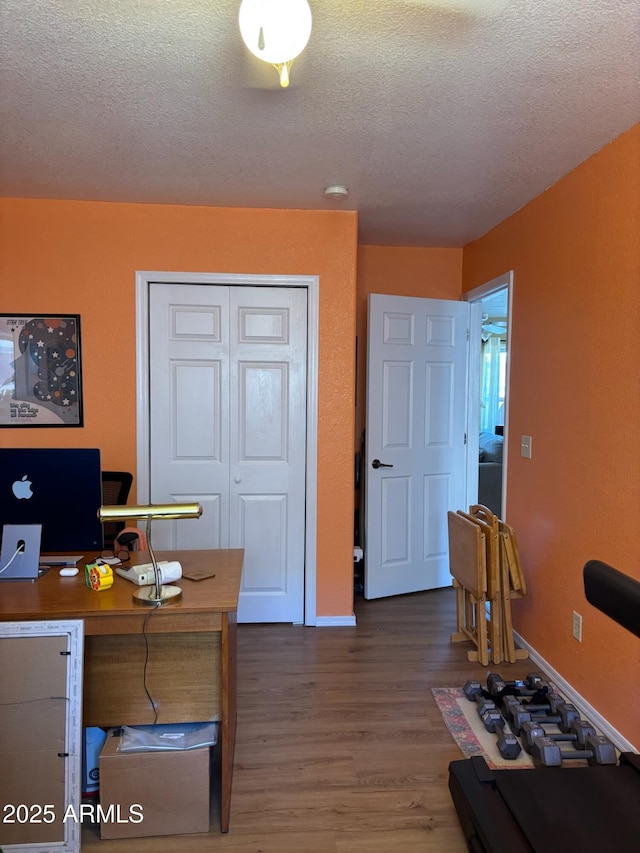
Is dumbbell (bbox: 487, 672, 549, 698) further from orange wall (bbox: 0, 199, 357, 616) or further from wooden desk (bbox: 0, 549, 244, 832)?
wooden desk (bbox: 0, 549, 244, 832)

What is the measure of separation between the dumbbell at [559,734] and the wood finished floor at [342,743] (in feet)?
0.99

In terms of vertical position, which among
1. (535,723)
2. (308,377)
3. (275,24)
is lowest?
(535,723)

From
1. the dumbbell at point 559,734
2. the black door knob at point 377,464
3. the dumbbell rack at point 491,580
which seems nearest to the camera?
the dumbbell at point 559,734

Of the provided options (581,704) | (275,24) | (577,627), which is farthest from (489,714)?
(275,24)

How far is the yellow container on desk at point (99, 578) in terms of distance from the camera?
1.77m

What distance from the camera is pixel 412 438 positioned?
12.4ft

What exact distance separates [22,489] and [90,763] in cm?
95

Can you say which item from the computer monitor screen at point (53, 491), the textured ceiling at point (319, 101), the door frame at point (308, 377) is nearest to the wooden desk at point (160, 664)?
the computer monitor screen at point (53, 491)

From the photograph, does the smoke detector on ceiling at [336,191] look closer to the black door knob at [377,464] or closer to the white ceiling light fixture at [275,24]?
the white ceiling light fixture at [275,24]

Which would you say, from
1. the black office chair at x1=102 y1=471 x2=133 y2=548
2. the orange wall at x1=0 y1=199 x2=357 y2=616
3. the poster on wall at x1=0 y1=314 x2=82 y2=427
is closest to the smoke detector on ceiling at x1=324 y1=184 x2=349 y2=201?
the orange wall at x1=0 y1=199 x2=357 y2=616

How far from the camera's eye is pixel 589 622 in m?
2.38

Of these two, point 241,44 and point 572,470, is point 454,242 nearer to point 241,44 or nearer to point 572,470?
point 572,470

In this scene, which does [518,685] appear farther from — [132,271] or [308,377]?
[132,271]

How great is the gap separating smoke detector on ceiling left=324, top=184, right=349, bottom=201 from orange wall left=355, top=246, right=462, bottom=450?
3.74 ft
